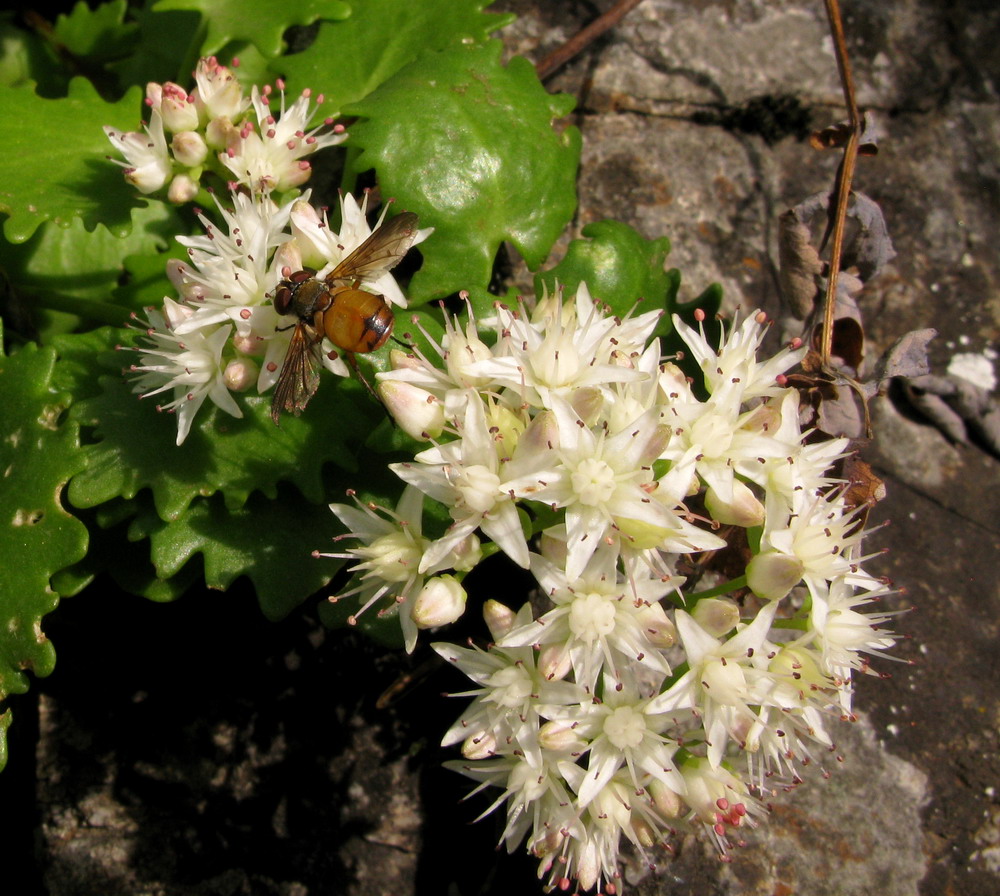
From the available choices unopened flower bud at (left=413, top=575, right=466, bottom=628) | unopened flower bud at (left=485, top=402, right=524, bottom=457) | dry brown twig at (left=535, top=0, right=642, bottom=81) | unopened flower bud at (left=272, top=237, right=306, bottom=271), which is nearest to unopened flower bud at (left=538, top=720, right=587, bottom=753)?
unopened flower bud at (left=413, top=575, right=466, bottom=628)

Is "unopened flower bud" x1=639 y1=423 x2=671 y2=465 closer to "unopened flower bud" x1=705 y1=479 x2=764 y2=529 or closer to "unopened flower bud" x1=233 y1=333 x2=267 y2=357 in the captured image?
"unopened flower bud" x1=705 y1=479 x2=764 y2=529

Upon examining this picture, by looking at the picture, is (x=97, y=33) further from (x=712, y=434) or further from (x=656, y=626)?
(x=656, y=626)

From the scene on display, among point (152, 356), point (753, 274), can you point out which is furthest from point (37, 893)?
point (753, 274)

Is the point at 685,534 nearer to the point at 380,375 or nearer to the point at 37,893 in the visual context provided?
the point at 380,375

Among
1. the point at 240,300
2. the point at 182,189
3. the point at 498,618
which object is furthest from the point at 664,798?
the point at 182,189

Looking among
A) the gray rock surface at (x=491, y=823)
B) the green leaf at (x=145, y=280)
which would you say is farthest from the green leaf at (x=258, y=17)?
the gray rock surface at (x=491, y=823)

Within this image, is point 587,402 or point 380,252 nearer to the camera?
point 587,402
